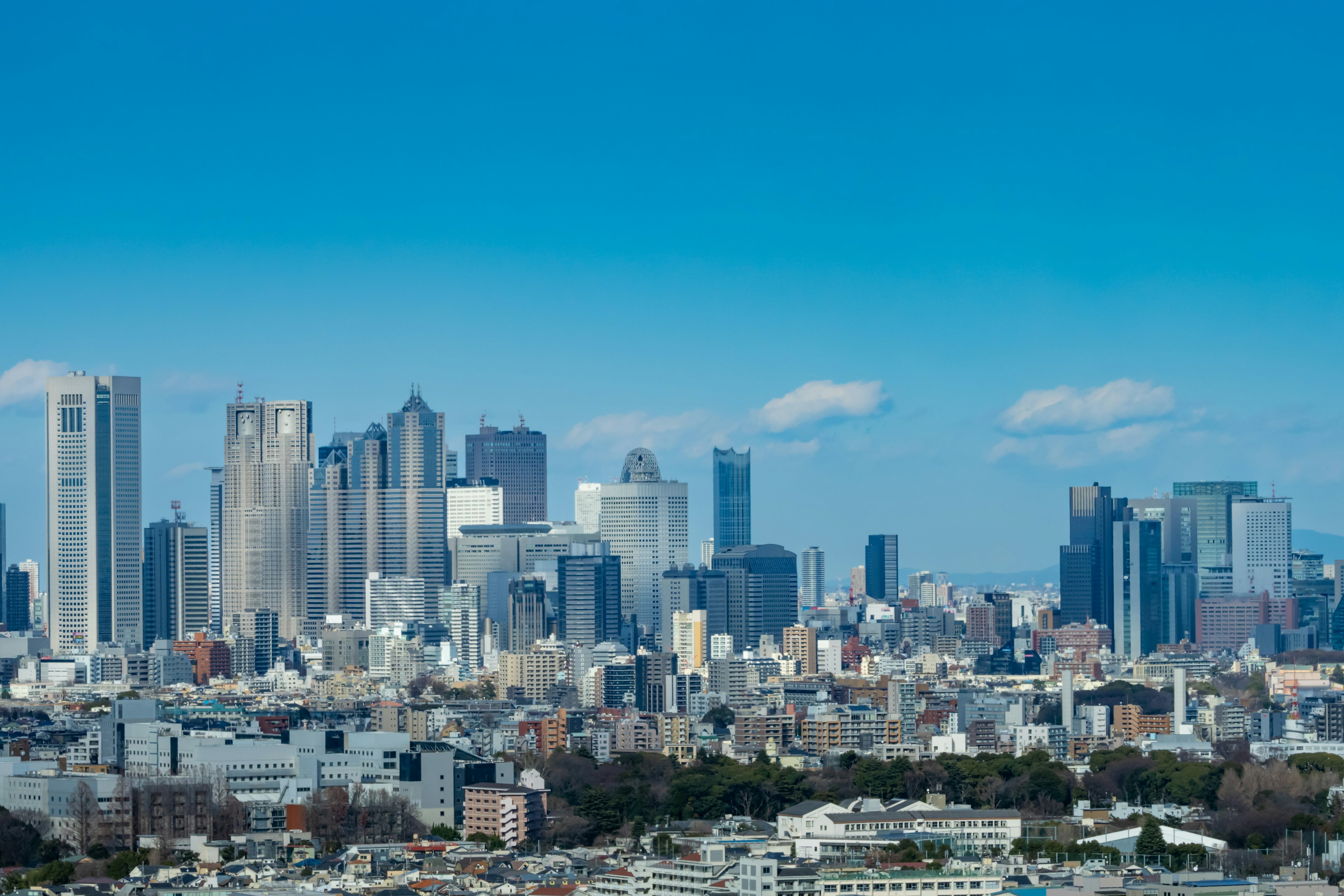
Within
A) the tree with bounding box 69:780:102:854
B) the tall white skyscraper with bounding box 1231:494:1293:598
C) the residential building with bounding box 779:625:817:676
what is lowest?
the residential building with bounding box 779:625:817:676

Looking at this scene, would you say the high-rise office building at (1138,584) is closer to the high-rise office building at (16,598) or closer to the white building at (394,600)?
the white building at (394,600)

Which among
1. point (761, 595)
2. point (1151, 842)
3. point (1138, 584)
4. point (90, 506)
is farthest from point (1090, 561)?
point (1151, 842)

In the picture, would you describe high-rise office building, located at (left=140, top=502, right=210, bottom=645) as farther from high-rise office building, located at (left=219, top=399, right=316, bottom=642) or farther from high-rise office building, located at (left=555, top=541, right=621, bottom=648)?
high-rise office building, located at (left=555, top=541, right=621, bottom=648)

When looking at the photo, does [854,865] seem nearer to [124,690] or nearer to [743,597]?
[124,690]

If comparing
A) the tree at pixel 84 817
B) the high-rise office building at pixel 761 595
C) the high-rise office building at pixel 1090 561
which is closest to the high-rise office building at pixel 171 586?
the high-rise office building at pixel 761 595

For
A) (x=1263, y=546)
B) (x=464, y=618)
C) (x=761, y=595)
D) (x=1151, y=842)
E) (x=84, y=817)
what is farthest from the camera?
(x=1263, y=546)

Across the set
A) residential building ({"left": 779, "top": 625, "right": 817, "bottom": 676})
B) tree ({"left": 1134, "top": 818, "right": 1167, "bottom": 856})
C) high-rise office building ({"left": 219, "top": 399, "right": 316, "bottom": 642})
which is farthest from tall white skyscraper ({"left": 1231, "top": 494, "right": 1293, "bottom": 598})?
tree ({"left": 1134, "top": 818, "right": 1167, "bottom": 856})

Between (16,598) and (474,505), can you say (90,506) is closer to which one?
(16,598)
